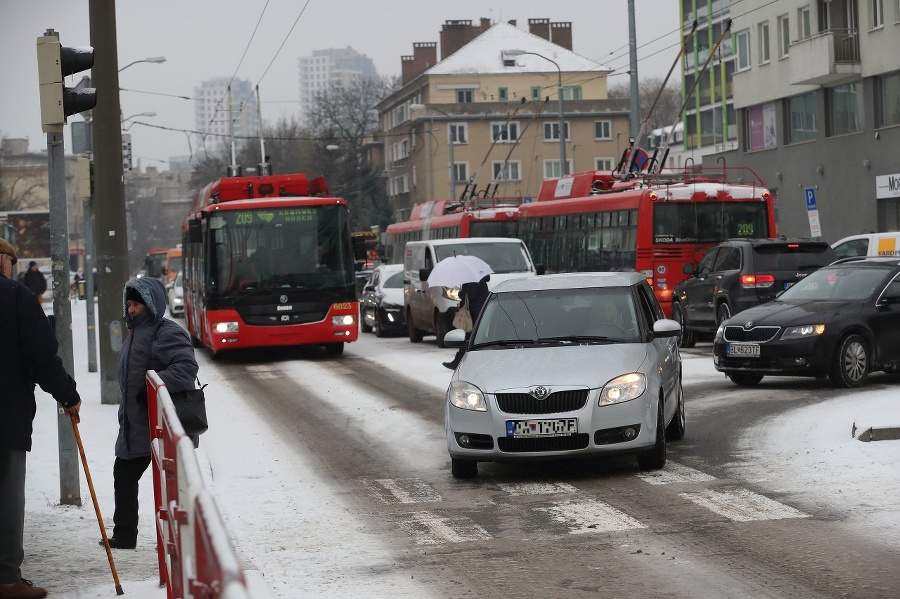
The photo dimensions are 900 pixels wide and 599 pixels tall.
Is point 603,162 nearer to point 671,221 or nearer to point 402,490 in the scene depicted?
point 671,221

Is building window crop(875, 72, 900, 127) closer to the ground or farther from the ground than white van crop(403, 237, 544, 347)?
farther from the ground

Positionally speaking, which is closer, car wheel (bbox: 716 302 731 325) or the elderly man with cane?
the elderly man with cane

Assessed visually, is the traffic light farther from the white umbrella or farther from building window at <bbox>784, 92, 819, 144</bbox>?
building window at <bbox>784, 92, 819, 144</bbox>

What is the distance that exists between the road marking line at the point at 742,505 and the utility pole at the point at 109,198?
875 centimetres

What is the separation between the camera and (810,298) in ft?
57.8

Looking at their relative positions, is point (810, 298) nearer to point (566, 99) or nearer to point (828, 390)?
point (828, 390)

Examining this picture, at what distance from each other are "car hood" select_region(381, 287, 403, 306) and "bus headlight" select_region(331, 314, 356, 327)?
682 centimetres

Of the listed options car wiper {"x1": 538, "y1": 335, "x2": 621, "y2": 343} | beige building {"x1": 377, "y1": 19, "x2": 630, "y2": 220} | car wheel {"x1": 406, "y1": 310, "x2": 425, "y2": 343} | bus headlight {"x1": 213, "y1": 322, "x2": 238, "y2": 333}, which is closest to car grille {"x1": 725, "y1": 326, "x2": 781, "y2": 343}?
car wiper {"x1": 538, "y1": 335, "x2": 621, "y2": 343}

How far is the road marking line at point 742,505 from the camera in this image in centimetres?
887

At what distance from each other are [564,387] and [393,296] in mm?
21578

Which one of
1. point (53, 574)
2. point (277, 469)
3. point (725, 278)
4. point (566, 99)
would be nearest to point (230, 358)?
point (725, 278)

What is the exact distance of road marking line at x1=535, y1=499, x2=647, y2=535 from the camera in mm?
8695

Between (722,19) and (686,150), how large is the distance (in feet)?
→ 25.2

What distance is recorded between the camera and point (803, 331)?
16.5 m
